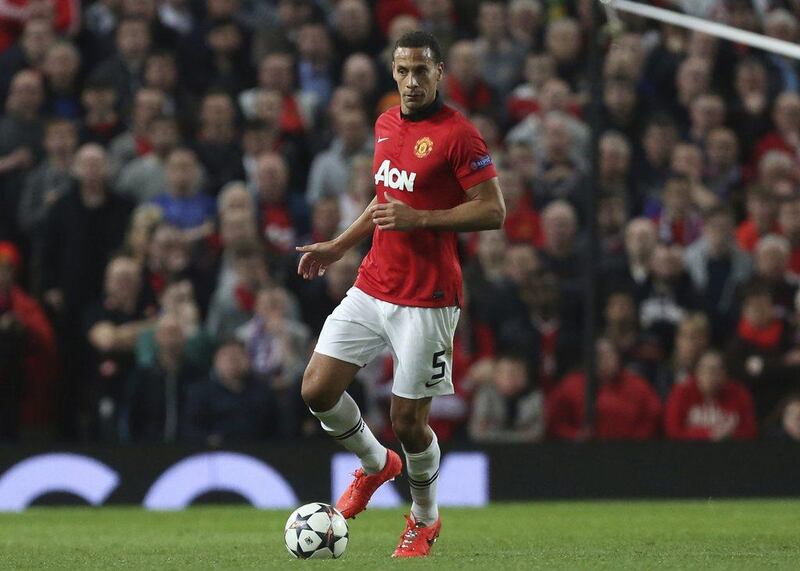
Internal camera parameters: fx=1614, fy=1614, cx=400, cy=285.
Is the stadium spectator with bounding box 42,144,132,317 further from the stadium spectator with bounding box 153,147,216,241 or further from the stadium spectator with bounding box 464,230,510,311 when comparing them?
the stadium spectator with bounding box 464,230,510,311

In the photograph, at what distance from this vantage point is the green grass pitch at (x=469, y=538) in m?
6.70

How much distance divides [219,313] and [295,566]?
17.9ft

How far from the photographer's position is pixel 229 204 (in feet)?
39.3

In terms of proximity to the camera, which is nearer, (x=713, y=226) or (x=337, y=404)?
(x=337, y=404)

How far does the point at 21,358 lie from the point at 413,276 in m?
5.03

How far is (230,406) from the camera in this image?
37.8ft

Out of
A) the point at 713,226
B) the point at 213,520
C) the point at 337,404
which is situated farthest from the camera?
the point at 713,226

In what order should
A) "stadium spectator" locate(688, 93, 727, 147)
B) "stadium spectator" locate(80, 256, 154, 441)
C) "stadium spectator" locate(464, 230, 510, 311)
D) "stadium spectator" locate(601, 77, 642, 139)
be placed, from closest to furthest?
1. "stadium spectator" locate(80, 256, 154, 441)
2. "stadium spectator" locate(464, 230, 510, 311)
3. "stadium spectator" locate(601, 77, 642, 139)
4. "stadium spectator" locate(688, 93, 727, 147)

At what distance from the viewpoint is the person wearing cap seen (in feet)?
36.8

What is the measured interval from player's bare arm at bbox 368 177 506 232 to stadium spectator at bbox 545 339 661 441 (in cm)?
485

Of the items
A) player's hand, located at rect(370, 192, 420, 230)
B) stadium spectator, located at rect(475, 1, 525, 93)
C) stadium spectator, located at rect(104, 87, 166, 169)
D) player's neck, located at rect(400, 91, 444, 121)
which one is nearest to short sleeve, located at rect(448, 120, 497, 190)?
player's neck, located at rect(400, 91, 444, 121)

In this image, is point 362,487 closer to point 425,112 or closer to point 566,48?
point 425,112

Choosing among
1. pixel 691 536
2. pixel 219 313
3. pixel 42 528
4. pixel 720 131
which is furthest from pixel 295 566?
pixel 720 131

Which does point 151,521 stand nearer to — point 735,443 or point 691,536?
point 691,536
